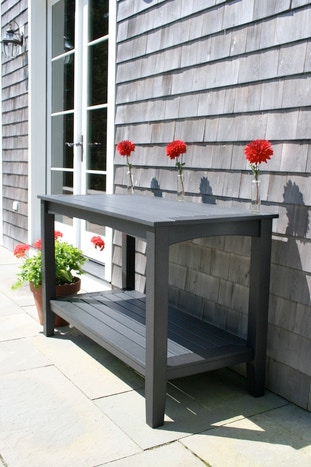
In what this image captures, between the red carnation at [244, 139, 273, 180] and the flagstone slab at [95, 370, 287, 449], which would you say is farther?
the red carnation at [244, 139, 273, 180]

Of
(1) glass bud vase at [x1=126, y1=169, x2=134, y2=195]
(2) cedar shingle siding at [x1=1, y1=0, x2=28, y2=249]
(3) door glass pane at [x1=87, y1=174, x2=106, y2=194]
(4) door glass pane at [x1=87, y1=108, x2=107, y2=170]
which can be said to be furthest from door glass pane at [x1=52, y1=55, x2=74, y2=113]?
(1) glass bud vase at [x1=126, y1=169, x2=134, y2=195]

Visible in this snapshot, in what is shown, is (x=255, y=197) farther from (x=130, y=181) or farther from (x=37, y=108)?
(x=37, y=108)

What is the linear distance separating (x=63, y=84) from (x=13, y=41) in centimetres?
89

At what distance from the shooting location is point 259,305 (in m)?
2.18

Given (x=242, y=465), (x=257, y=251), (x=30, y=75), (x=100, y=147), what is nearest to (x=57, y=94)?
(x=30, y=75)

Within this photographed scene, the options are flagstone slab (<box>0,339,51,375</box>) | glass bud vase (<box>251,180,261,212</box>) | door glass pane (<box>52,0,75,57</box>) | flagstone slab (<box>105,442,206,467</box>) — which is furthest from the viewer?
door glass pane (<box>52,0,75,57</box>)

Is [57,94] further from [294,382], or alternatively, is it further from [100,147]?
[294,382]

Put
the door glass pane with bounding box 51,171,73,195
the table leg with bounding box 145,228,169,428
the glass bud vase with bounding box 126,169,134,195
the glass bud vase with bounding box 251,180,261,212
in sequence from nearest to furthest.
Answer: the table leg with bounding box 145,228,169,428 < the glass bud vase with bounding box 251,180,261,212 < the glass bud vase with bounding box 126,169,134,195 < the door glass pane with bounding box 51,171,73,195

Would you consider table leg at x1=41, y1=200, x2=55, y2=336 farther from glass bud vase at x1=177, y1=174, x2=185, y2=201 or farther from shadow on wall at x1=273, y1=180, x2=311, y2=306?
shadow on wall at x1=273, y1=180, x2=311, y2=306

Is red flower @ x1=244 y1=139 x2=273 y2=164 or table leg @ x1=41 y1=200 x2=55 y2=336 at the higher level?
red flower @ x1=244 y1=139 x2=273 y2=164

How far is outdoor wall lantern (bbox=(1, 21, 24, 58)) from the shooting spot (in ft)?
16.6

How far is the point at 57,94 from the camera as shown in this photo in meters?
4.75

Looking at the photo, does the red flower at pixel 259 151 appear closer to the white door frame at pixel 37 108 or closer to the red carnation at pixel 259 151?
the red carnation at pixel 259 151

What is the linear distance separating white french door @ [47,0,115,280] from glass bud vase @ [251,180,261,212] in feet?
5.01
